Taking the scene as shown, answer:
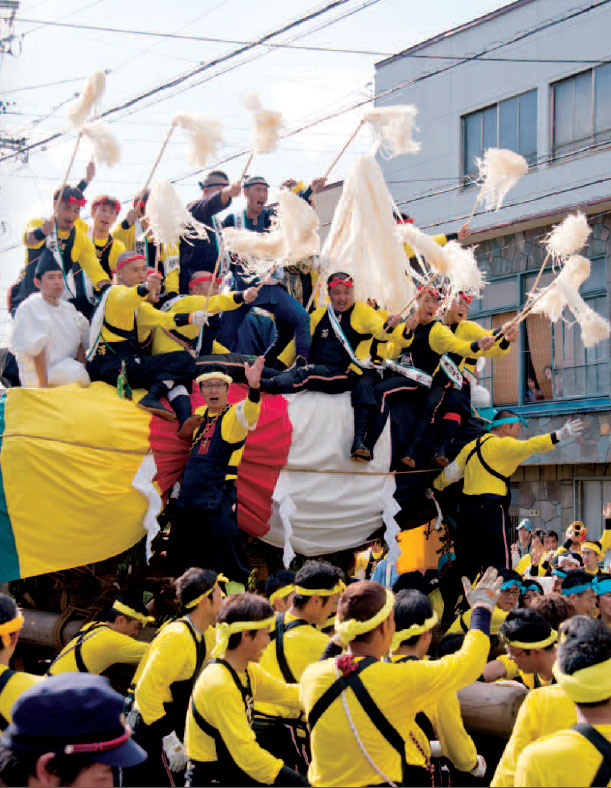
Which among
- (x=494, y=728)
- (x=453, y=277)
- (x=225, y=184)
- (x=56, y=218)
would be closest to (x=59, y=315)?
(x=56, y=218)

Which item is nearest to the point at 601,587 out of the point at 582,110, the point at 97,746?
the point at 97,746

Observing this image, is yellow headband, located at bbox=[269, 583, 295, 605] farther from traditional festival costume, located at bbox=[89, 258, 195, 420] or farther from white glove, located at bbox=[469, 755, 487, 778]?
white glove, located at bbox=[469, 755, 487, 778]

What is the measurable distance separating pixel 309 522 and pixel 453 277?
214 cm

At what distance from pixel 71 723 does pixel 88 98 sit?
5.75m

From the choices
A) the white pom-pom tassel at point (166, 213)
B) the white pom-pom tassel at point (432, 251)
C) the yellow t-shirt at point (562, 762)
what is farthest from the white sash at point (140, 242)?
the yellow t-shirt at point (562, 762)

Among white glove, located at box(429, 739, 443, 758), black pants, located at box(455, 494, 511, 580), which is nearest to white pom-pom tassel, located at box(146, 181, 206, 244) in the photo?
black pants, located at box(455, 494, 511, 580)

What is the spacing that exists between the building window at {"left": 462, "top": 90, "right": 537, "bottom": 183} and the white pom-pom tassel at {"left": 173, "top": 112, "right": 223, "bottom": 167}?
987 centimetres

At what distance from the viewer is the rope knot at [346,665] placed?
316cm

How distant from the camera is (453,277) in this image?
7348mm

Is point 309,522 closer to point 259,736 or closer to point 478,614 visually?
point 259,736

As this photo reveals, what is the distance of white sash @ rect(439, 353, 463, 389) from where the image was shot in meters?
7.86

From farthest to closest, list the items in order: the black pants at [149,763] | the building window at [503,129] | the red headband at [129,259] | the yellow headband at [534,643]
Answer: the building window at [503,129] → the red headband at [129,259] → the black pants at [149,763] → the yellow headband at [534,643]

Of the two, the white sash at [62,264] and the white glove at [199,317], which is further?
the white sash at [62,264]

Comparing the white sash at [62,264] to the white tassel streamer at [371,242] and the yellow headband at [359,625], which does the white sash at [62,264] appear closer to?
the white tassel streamer at [371,242]
